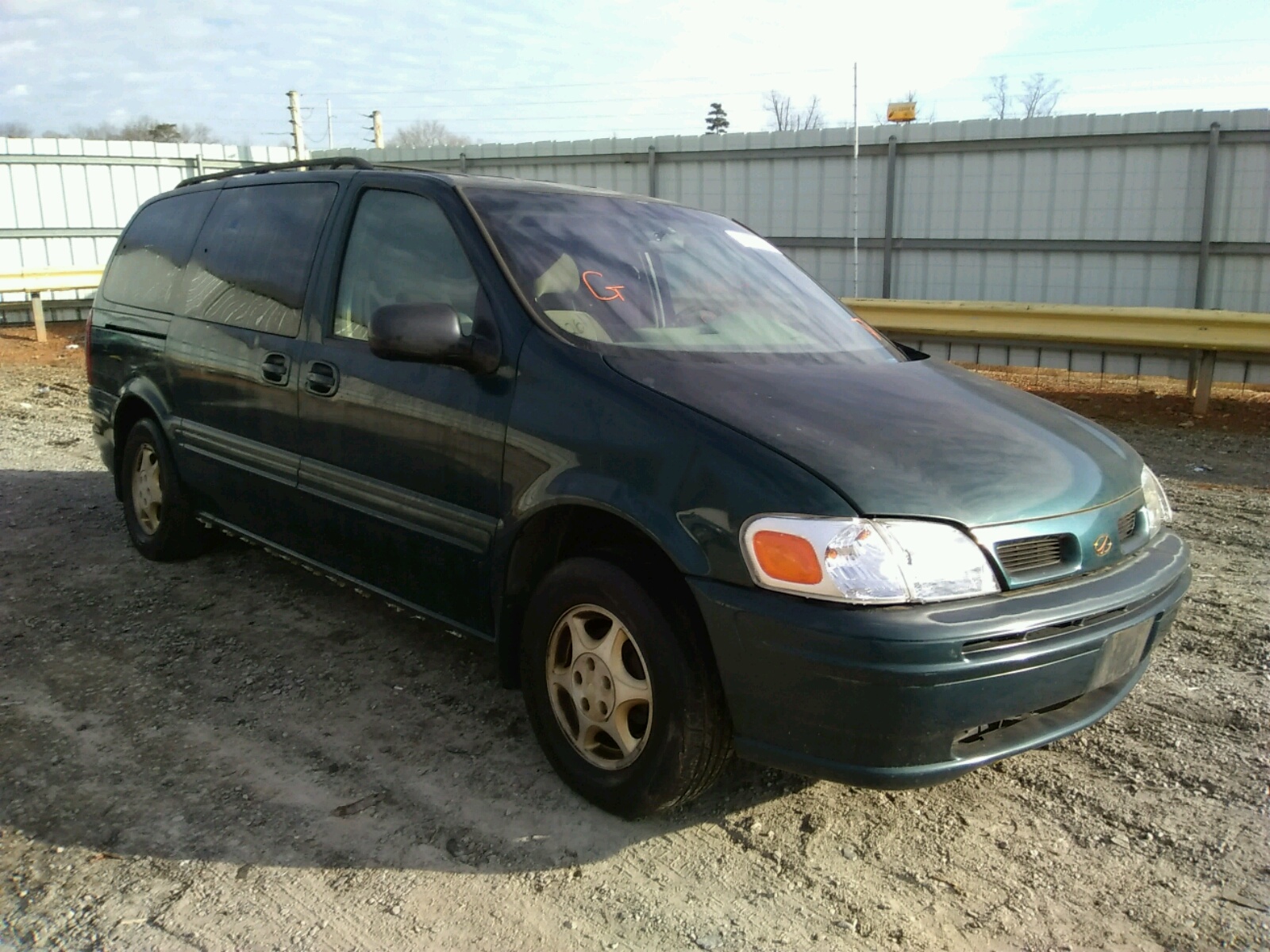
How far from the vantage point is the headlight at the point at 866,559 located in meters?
2.44

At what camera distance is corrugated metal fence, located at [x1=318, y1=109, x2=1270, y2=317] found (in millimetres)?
10414

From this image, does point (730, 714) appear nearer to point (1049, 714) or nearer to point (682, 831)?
point (682, 831)

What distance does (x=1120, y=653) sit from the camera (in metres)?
2.76

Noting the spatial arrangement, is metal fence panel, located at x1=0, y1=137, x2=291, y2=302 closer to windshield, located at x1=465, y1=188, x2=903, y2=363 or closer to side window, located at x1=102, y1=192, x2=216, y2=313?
side window, located at x1=102, y1=192, x2=216, y2=313

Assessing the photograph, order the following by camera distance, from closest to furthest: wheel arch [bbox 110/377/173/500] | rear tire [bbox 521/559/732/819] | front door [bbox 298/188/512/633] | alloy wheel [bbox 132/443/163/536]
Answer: rear tire [bbox 521/559/732/819], front door [bbox 298/188/512/633], wheel arch [bbox 110/377/173/500], alloy wheel [bbox 132/443/163/536]

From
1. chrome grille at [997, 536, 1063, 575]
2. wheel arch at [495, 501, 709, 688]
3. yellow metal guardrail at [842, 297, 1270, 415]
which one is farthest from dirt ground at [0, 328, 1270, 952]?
yellow metal guardrail at [842, 297, 1270, 415]

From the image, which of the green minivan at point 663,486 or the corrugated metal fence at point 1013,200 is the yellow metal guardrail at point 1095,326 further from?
the green minivan at point 663,486

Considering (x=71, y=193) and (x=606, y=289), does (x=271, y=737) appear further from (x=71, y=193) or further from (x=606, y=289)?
(x=71, y=193)

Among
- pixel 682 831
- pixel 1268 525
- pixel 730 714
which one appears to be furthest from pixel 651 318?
pixel 1268 525

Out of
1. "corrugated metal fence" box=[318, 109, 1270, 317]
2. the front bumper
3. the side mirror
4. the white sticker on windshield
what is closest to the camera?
the front bumper

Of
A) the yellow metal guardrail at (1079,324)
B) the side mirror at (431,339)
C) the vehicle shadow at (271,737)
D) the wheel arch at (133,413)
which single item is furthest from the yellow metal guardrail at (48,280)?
the side mirror at (431,339)

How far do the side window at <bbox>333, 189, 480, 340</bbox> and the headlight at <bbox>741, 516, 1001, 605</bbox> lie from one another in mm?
1351

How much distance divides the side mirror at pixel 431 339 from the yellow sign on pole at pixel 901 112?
1206cm

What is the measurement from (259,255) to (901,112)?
452 inches
